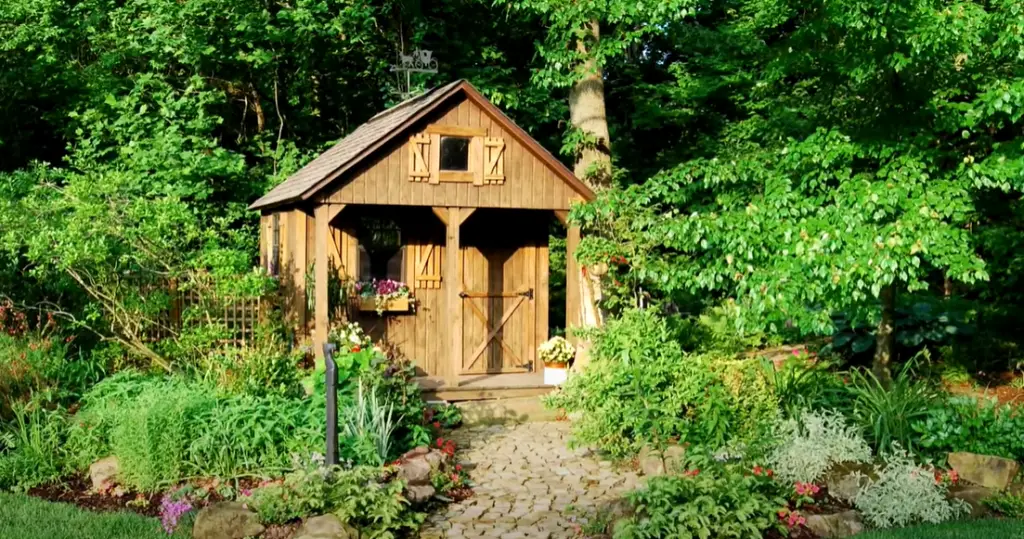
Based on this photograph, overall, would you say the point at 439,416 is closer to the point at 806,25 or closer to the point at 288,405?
the point at 288,405

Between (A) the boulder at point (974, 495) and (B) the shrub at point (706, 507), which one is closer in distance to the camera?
(B) the shrub at point (706, 507)

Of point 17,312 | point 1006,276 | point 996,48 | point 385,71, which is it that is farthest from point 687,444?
point 385,71

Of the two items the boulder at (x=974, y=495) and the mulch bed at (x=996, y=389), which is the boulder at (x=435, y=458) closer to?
the boulder at (x=974, y=495)

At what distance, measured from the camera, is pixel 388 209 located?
12.6 m

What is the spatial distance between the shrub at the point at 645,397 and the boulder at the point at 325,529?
3174mm

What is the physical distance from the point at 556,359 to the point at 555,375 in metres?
0.20

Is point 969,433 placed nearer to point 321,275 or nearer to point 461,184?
point 461,184

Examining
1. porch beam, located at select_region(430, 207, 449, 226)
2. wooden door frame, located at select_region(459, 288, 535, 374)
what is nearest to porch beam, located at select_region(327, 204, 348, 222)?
porch beam, located at select_region(430, 207, 449, 226)

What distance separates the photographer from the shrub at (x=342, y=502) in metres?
6.98

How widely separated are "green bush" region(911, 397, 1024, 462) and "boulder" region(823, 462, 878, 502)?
776mm

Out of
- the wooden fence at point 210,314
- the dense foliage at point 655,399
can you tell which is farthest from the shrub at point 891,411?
the wooden fence at point 210,314

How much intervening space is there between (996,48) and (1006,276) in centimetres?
589

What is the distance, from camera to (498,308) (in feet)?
42.8

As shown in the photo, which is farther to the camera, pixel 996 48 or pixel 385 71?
pixel 385 71
